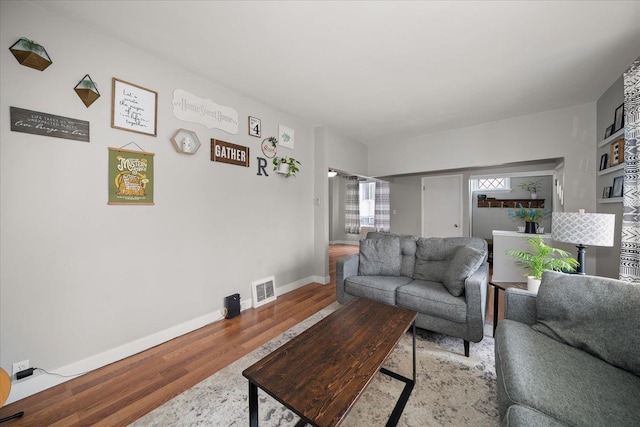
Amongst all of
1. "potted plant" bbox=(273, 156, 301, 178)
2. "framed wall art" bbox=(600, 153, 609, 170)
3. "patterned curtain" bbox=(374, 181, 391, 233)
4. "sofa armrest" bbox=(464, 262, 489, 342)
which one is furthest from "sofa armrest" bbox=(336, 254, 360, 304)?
"patterned curtain" bbox=(374, 181, 391, 233)

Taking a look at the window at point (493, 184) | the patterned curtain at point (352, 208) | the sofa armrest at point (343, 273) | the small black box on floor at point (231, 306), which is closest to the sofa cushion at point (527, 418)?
the sofa armrest at point (343, 273)

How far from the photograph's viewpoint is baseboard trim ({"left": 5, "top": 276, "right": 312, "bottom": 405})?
5.24 feet

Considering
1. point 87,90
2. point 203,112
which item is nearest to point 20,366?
point 87,90

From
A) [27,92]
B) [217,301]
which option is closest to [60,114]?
[27,92]

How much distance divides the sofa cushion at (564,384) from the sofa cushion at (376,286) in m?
1.10

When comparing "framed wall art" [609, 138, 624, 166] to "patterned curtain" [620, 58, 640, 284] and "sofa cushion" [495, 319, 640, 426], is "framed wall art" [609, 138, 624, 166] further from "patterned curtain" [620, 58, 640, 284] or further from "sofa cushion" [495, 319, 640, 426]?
"sofa cushion" [495, 319, 640, 426]

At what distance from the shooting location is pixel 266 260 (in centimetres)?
330

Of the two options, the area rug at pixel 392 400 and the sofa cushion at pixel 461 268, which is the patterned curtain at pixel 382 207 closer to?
the sofa cushion at pixel 461 268

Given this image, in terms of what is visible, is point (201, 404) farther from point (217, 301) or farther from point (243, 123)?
point (243, 123)

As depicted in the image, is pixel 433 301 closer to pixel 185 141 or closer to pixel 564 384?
pixel 564 384

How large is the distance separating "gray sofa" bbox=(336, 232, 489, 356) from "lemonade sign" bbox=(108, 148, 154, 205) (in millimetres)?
2138

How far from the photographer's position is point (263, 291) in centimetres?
317

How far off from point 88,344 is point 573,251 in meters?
5.62

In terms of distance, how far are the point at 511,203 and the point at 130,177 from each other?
795cm
